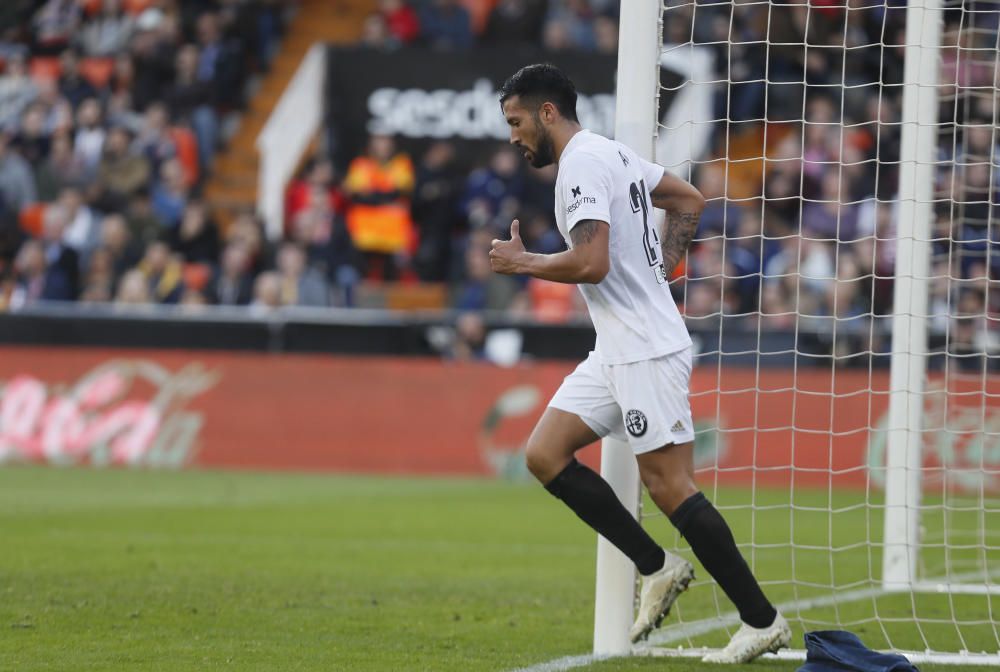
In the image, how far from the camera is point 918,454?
8945 millimetres

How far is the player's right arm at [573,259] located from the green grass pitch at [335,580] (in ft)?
4.69

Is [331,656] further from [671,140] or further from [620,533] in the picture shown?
[671,140]

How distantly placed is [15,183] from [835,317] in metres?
15.2

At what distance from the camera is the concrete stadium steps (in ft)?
74.5

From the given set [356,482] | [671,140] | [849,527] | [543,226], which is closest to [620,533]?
[849,527]

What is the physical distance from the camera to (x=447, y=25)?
73.1 feet

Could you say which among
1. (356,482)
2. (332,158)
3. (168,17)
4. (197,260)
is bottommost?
(356,482)

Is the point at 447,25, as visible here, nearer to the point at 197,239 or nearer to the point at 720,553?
the point at 197,239

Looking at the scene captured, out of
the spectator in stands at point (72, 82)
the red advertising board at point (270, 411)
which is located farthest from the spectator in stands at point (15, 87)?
the red advertising board at point (270, 411)

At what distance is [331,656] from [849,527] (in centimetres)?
746

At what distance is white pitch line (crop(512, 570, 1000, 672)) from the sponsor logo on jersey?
165 cm

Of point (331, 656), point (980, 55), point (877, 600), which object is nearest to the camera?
point (331, 656)

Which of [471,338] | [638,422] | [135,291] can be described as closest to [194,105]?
[135,291]

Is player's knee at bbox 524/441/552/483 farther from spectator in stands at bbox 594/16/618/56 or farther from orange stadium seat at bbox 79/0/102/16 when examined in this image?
orange stadium seat at bbox 79/0/102/16
